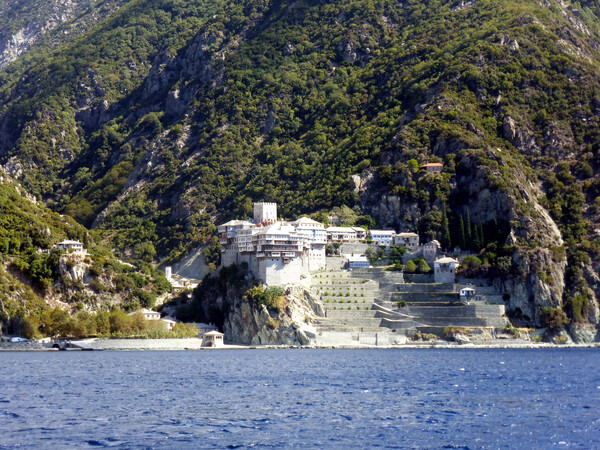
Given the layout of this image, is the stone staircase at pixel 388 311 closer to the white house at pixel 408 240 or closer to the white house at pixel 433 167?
the white house at pixel 408 240

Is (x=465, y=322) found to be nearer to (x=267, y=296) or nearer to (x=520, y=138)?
(x=267, y=296)

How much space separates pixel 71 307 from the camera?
368 ft

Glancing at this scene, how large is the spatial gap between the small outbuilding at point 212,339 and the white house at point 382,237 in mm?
23735

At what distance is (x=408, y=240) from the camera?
119 metres

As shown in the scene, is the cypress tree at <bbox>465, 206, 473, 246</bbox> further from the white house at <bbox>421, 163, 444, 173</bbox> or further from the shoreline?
the shoreline

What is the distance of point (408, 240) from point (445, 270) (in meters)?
9.64

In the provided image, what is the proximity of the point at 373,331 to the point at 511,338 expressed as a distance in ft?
48.7

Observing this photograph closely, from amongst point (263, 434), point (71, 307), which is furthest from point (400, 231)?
point (263, 434)

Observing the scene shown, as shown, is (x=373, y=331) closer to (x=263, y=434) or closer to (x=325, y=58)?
(x=263, y=434)

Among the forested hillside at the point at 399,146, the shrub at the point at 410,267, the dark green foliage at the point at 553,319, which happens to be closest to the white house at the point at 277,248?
the shrub at the point at 410,267

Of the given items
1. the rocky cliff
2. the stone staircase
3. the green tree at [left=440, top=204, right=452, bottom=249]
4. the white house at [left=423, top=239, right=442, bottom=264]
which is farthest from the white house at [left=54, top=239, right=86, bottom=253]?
the green tree at [left=440, top=204, right=452, bottom=249]

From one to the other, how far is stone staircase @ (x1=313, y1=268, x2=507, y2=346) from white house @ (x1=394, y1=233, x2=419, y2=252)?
27.3ft

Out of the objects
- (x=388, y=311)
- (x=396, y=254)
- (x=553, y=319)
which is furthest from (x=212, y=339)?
(x=553, y=319)

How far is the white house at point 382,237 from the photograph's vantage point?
120m
